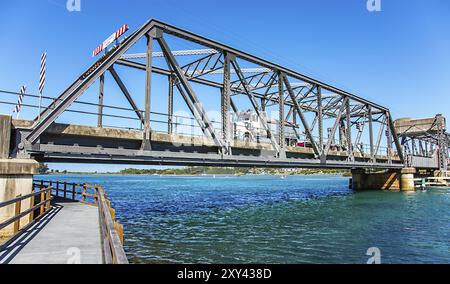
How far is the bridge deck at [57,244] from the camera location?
291 inches

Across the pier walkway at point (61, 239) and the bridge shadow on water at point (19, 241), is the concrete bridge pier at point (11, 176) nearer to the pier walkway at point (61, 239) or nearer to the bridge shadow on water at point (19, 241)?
the pier walkway at point (61, 239)

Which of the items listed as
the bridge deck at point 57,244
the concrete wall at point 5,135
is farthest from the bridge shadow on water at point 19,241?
the concrete wall at point 5,135

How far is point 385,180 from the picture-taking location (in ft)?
206

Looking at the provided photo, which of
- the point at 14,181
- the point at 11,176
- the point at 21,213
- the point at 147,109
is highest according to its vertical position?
the point at 147,109

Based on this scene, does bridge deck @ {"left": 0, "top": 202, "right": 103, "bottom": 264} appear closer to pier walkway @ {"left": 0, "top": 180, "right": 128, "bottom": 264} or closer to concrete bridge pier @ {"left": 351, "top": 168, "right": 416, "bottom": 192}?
pier walkway @ {"left": 0, "top": 180, "right": 128, "bottom": 264}

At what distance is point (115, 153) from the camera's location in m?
17.2

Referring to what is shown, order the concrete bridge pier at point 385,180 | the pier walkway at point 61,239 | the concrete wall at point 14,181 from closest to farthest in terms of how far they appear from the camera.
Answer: the pier walkway at point 61,239, the concrete wall at point 14,181, the concrete bridge pier at point 385,180

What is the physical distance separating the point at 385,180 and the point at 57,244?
6622 cm

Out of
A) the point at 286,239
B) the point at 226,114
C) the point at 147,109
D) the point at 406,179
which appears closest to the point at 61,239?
the point at 147,109

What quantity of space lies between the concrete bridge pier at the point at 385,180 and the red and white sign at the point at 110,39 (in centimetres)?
5961

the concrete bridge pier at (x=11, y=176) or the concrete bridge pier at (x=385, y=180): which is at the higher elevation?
the concrete bridge pier at (x=11, y=176)

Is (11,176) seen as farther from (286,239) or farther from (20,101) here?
(286,239)
